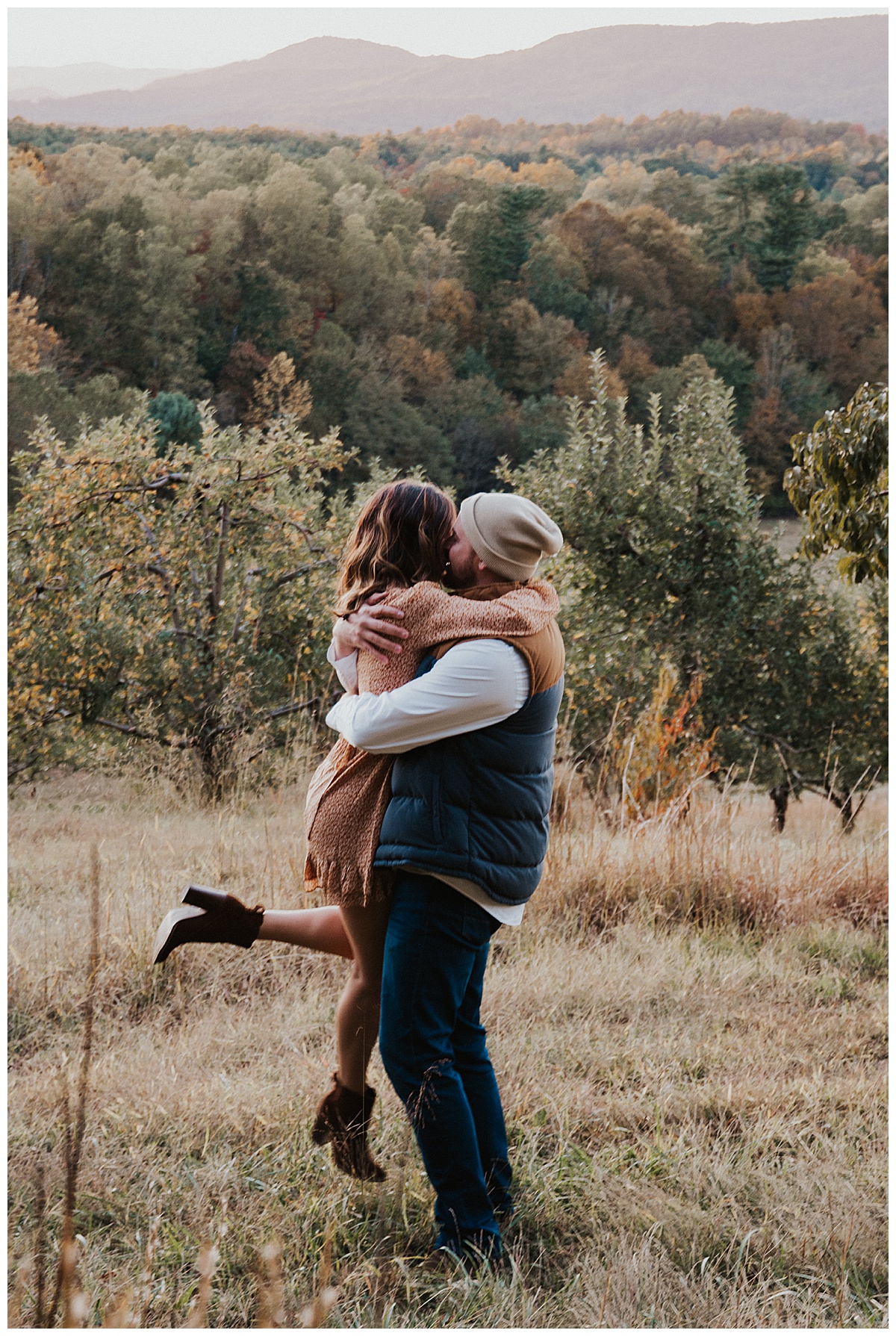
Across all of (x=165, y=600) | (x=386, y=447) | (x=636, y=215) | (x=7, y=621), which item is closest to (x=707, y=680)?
(x=165, y=600)

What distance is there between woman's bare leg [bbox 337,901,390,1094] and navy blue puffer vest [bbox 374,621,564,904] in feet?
0.59

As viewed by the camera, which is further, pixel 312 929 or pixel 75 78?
pixel 75 78

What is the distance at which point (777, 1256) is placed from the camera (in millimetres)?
1880

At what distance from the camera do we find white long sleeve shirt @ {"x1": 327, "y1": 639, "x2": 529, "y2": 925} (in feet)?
5.23

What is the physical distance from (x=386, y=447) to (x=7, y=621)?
2037cm

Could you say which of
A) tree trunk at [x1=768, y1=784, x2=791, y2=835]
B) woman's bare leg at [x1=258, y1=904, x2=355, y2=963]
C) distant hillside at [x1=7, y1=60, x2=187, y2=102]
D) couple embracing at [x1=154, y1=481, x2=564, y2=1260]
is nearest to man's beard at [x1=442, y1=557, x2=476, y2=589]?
couple embracing at [x1=154, y1=481, x2=564, y2=1260]

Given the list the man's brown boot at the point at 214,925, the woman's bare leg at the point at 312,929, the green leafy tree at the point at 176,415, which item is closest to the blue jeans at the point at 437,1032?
the woman's bare leg at the point at 312,929

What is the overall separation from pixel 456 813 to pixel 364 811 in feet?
0.64

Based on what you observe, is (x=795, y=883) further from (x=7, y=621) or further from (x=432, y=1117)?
(x=7, y=621)

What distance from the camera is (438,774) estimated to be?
65.6 inches

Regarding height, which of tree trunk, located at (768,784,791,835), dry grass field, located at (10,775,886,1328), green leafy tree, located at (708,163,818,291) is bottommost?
tree trunk, located at (768,784,791,835)

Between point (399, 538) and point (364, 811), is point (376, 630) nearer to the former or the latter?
point (399, 538)

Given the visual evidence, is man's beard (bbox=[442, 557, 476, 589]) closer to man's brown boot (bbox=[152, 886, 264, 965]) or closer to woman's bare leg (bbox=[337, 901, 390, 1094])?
woman's bare leg (bbox=[337, 901, 390, 1094])

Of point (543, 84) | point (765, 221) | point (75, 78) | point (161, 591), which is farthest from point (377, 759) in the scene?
point (765, 221)
